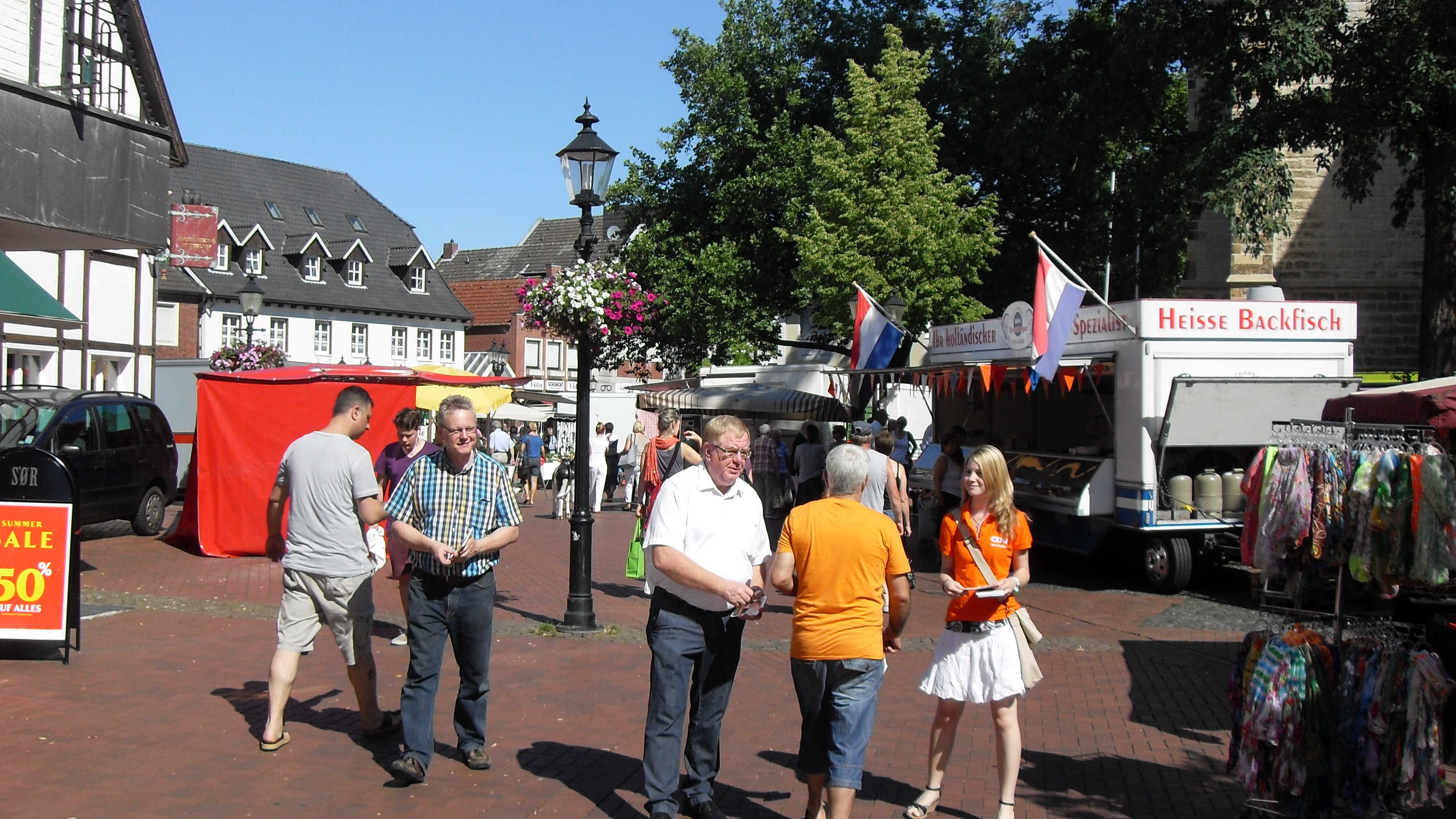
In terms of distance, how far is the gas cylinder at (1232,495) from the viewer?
1280cm

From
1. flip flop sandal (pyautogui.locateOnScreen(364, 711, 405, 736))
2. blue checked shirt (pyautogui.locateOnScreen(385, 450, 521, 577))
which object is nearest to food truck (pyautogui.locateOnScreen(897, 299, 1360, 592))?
flip flop sandal (pyautogui.locateOnScreen(364, 711, 405, 736))

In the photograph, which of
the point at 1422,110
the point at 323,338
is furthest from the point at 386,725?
the point at 323,338

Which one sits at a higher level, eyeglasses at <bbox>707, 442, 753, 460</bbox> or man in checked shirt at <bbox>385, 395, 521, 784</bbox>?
eyeglasses at <bbox>707, 442, 753, 460</bbox>

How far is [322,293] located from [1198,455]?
4193 cm

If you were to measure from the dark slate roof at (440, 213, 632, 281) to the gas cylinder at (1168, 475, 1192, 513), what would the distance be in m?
47.4

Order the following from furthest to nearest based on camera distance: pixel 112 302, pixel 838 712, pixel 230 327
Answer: pixel 230 327, pixel 112 302, pixel 838 712

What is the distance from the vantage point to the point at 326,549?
625cm

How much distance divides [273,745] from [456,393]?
29.4 ft

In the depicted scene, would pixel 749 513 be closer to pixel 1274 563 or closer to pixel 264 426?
pixel 1274 563

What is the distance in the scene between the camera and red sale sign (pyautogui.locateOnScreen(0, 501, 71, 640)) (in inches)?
315

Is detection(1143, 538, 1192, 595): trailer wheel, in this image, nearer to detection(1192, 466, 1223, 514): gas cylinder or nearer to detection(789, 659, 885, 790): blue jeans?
detection(1192, 466, 1223, 514): gas cylinder

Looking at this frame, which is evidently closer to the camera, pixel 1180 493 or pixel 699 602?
pixel 699 602

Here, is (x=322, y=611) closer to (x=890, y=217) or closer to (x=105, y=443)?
(x=105, y=443)

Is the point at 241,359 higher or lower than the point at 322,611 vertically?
higher
